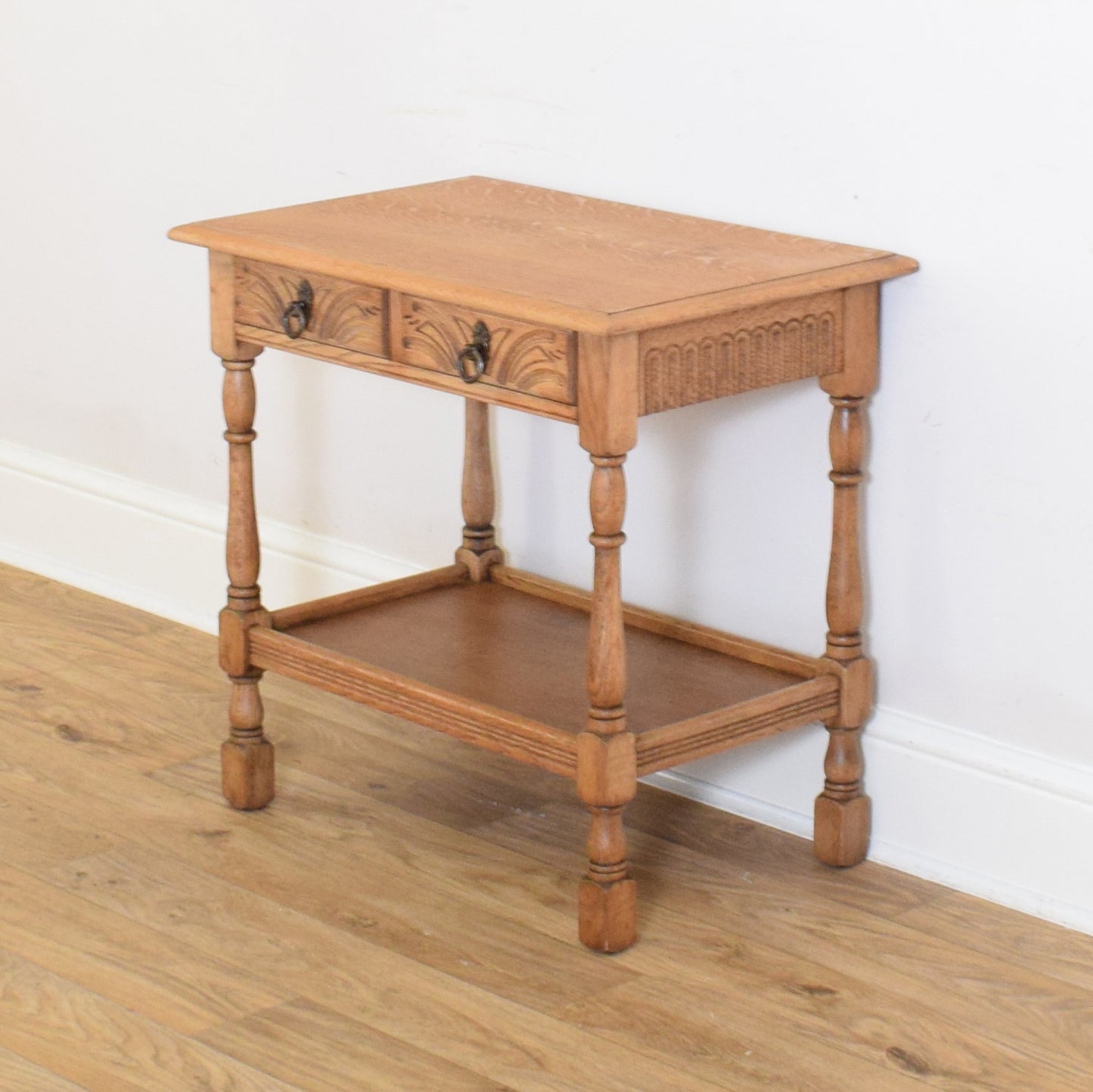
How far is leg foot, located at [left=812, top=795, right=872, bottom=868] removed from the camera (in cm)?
266

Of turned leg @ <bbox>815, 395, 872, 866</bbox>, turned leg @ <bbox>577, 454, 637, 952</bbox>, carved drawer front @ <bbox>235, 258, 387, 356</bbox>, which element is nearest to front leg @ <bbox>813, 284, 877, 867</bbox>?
turned leg @ <bbox>815, 395, 872, 866</bbox>

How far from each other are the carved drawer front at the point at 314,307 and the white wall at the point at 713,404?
518 mm

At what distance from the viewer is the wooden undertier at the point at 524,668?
2.48 meters

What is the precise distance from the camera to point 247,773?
2.83 meters

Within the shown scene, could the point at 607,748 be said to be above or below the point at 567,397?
below

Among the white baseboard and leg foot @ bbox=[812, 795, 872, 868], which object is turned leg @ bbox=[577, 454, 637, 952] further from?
the white baseboard

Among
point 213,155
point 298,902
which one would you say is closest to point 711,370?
point 298,902

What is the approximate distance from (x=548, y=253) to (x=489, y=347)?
8.0 inches

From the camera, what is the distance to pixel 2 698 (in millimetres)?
3227

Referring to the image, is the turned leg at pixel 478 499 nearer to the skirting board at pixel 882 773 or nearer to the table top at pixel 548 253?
the skirting board at pixel 882 773

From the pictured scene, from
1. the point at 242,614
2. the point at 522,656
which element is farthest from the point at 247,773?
the point at 522,656

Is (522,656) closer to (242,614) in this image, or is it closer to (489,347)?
(242,614)

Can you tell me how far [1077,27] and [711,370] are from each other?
1.92ft

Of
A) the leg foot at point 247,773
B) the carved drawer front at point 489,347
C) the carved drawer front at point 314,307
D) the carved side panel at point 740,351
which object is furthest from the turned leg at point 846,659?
the leg foot at point 247,773
